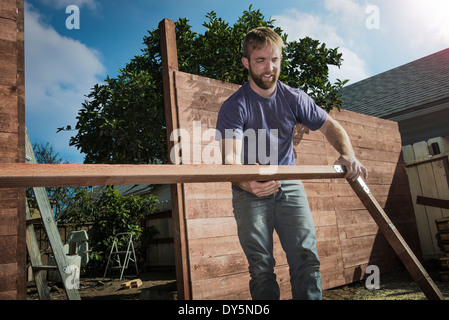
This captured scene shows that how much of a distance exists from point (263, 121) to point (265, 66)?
1.14 ft

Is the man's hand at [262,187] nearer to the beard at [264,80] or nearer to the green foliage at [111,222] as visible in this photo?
the beard at [264,80]

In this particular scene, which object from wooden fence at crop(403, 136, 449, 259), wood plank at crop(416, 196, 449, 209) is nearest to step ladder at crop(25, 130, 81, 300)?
wooden fence at crop(403, 136, 449, 259)

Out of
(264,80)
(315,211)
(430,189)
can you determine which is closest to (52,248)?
(264,80)

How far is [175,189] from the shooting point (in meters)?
2.96

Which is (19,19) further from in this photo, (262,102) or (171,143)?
(262,102)

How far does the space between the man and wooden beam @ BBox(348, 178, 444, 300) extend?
0.55 ft

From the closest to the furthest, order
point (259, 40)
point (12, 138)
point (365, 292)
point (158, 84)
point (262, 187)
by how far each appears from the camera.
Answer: point (262, 187), point (259, 40), point (12, 138), point (365, 292), point (158, 84)

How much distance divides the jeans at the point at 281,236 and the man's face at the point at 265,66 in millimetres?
654

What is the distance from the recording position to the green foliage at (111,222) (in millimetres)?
8086

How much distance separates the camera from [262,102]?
2080 millimetres

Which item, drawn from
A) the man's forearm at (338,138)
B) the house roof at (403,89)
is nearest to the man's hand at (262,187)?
the man's forearm at (338,138)

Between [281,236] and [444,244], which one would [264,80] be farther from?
[444,244]

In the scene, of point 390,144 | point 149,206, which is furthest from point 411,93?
point 149,206

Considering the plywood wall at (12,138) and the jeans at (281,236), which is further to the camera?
the plywood wall at (12,138)
